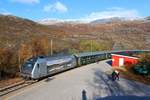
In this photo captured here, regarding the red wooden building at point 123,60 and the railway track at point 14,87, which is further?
the red wooden building at point 123,60

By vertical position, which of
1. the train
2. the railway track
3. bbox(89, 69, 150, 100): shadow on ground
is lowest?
bbox(89, 69, 150, 100): shadow on ground

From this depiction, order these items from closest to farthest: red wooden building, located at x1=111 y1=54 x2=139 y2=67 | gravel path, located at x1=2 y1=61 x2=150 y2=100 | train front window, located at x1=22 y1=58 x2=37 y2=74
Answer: gravel path, located at x1=2 y1=61 x2=150 y2=100 → train front window, located at x1=22 y1=58 x2=37 y2=74 → red wooden building, located at x1=111 y1=54 x2=139 y2=67

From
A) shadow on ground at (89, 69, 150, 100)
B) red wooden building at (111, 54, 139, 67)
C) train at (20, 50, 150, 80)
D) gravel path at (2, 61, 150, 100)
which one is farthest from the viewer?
red wooden building at (111, 54, 139, 67)

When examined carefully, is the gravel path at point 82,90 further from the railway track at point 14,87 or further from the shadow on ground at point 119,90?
the railway track at point 14,87

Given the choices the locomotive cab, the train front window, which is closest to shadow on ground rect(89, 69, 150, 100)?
the locomotive cab

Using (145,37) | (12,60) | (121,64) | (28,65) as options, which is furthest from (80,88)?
(145,37)

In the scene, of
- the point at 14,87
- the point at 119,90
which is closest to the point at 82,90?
the point at 119,90

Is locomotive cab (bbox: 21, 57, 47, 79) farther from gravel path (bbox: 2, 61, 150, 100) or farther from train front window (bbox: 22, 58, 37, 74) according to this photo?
gravel path (bbox: 2, 61, 150, 100)

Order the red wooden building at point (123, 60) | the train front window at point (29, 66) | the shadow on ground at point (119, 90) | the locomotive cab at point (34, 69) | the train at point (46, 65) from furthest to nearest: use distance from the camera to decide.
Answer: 1. the red wooden building at point (123, 60)
2. the train front window at point (29, 66)
3. the train at point (46, 65)
4. the locomotive cab at point (34, 69)
5. the shadow on ground at point (119, 90)

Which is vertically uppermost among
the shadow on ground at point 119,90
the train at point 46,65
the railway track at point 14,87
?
the train at point 46,65

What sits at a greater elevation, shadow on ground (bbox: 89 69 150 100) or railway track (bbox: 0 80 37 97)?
railway track (bbox: 0 80 37 97)

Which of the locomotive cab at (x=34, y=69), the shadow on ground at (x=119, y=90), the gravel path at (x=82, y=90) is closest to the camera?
the gravel path at (x=82, y=90)

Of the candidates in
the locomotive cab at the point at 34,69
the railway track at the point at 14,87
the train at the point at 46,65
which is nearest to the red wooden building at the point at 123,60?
the train at the point at 46,65

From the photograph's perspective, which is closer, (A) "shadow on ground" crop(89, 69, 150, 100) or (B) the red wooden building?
(A) "shadow on ground" crop(89, 69, 150, 100)
